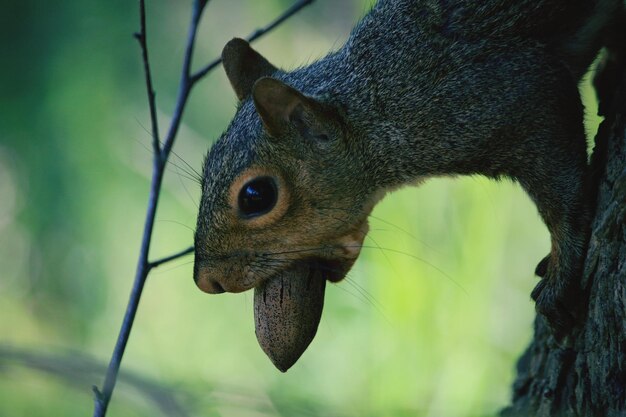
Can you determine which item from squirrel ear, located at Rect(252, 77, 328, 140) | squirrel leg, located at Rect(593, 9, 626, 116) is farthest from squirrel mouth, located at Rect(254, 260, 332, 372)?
squirrel leg, located at Rect(593, 9, 626, 116)

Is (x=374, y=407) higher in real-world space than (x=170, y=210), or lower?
lower

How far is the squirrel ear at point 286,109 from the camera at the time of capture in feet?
4.98

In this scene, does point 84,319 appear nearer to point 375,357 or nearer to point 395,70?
point 375,357

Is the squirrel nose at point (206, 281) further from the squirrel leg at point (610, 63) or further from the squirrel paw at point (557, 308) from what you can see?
the squirrel leg at point (610, 63)

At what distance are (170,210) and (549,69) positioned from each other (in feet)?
6.23

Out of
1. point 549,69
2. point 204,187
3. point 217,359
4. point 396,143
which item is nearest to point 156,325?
point 217,359

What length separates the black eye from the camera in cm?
161

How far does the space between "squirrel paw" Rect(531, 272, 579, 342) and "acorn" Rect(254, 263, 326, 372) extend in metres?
0.40

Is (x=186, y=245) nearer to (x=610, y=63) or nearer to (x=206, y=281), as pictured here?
(x=206, y=281)

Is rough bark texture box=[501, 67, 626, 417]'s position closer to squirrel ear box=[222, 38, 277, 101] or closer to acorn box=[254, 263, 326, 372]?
acorn box=[254, 263, 326, 372]

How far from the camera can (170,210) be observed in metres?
3.15

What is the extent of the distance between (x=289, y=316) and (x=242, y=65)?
25.5 inches

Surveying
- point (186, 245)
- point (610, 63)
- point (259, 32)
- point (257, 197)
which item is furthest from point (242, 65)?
point (186, 245)

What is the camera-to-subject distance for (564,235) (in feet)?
4.77
